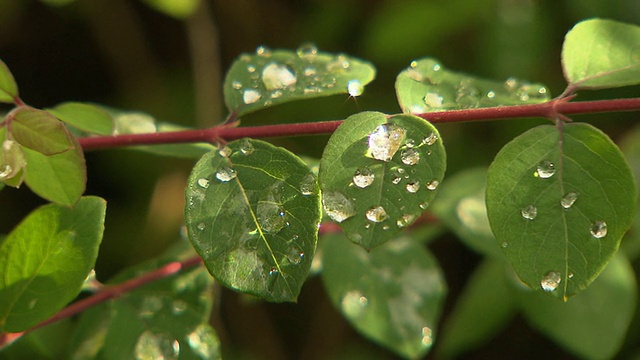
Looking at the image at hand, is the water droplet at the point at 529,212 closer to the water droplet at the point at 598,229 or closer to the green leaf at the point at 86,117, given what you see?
the water droplet at the point at 598,229

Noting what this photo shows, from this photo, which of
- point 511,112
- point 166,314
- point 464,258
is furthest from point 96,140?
point 464,258

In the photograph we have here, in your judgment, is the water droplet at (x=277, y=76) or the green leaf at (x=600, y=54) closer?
the green leaf at (x=600, y=54)

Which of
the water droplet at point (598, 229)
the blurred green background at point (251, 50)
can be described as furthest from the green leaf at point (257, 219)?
the blurred green background at point (251, 50)

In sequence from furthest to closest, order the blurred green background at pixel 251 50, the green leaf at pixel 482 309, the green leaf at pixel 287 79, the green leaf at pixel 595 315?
the blurred green background at pixel 251 50, the green leaf at pixel 482 309, the green leaf at pixel 595 315, the green leaf at pixel 287 79

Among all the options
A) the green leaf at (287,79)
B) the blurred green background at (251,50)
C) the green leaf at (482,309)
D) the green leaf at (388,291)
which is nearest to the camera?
the green leaf at (287,79)

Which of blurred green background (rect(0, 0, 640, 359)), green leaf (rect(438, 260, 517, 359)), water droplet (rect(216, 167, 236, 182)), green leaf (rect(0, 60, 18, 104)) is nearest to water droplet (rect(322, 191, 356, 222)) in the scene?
water droplet (rect(216, 167, 236, 182))

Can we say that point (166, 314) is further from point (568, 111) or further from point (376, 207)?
point (568, 111)

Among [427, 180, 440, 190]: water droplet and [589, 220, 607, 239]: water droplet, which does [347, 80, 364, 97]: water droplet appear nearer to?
[427, 180, 440, 190]: water droplet
